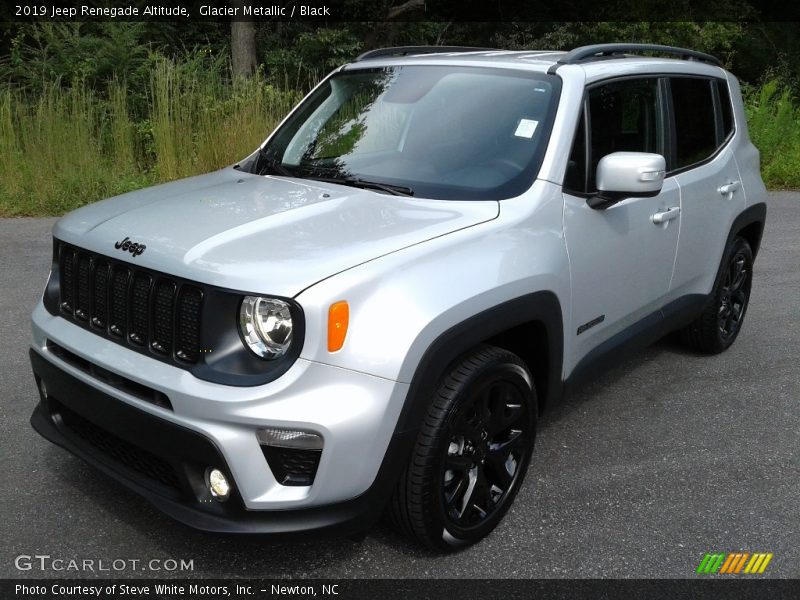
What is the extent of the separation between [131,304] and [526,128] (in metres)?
1.74

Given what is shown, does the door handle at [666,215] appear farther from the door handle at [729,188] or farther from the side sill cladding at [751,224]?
the side sill cladding at [751,224]

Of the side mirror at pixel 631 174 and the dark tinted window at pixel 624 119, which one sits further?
the dark tinted window at pixel 624 119

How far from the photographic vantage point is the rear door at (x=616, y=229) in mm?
3432

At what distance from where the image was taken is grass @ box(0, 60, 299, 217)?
30.6ft

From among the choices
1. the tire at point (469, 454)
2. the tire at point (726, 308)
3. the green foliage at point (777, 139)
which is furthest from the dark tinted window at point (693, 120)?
the green foliage at point (777, 139)

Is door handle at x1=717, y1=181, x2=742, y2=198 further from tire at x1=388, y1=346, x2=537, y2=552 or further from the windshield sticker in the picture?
tire at x1=388, y1=346, x2=537, y2=552

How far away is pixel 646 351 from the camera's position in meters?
5.26

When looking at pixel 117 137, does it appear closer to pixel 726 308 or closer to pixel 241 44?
pixel 241 44

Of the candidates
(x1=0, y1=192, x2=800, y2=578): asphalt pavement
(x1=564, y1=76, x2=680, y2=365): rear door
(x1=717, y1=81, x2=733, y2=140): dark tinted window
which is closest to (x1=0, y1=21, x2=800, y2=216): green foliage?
Answer: (x1=0, y1=192, x2=800, y2=578): asphalt pavement

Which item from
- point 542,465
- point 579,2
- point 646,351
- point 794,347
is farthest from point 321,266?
point 579,2

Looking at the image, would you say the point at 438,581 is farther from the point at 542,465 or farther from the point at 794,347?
the point at 794,347

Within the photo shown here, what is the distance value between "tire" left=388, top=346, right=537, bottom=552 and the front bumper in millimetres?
137

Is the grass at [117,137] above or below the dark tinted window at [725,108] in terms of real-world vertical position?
below

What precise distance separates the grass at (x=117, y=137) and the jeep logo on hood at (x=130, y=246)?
6610 millimetres
